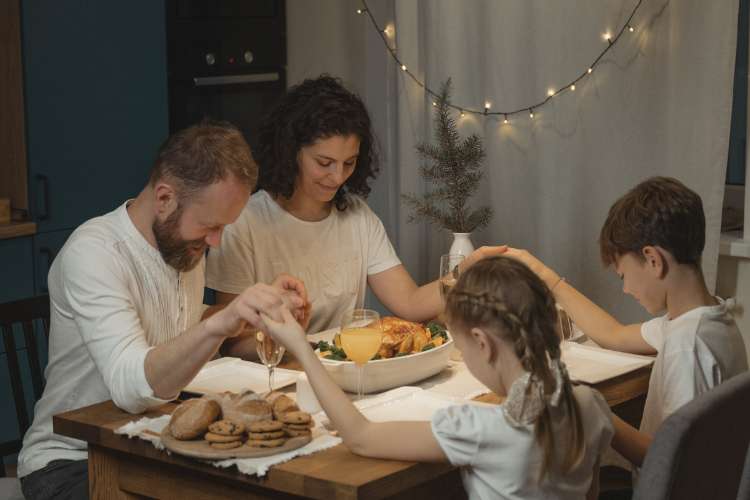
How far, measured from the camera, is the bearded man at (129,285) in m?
2.17

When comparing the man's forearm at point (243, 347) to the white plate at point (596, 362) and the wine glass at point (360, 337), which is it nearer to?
the wine glass at point (360, 337)

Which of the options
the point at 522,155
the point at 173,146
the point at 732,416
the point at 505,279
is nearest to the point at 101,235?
the point at 173,146

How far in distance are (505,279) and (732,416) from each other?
447mm

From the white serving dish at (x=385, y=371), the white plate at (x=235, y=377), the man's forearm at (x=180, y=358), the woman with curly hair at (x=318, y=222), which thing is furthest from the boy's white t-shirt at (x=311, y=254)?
the man's forearm at (x=180, y=358)

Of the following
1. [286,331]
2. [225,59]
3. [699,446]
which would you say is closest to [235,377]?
[286,331]

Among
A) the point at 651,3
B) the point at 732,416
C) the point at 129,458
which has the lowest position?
the point at 129,458

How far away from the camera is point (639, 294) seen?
2291 mm

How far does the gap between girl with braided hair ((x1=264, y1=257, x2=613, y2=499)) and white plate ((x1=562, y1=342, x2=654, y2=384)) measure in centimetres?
51

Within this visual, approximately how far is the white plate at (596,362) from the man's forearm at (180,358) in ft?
2.54

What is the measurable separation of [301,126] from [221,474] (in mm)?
1311

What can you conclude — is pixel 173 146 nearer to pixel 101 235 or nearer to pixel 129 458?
pixel 101 235

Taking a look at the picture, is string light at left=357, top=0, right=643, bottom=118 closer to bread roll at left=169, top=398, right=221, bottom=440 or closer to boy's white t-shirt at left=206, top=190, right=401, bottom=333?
boy's white t-shirt at left=206, top=190, right=401, bottom=333

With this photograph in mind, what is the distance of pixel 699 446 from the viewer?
1776mm

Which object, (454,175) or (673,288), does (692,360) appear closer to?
(673,288)
